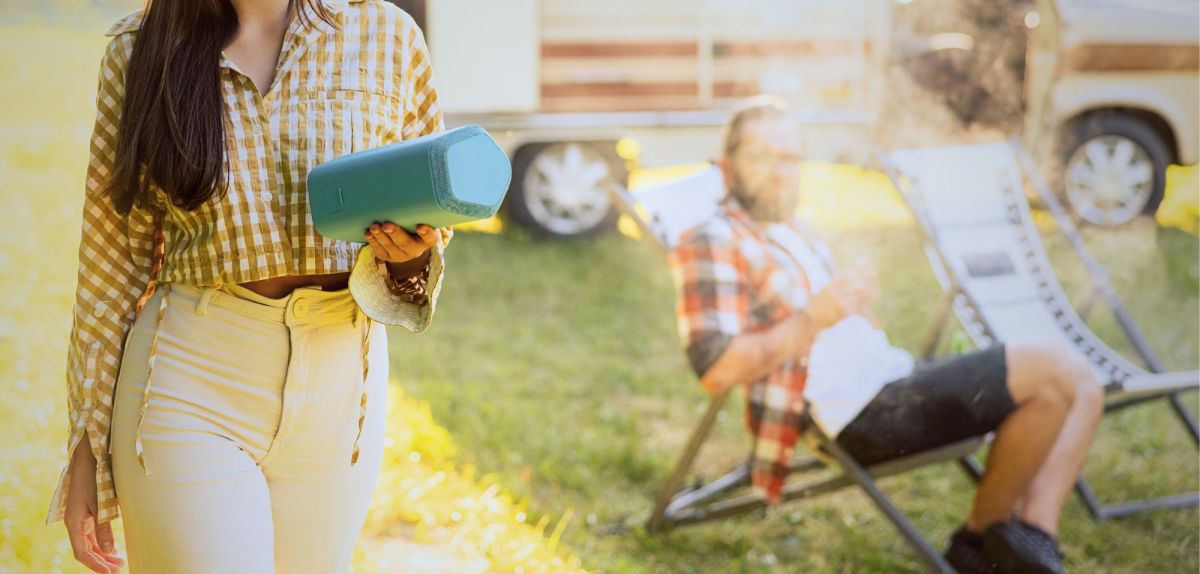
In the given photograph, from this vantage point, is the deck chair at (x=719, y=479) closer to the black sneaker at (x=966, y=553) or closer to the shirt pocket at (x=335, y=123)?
the black sneaker at (x=966, y=553)

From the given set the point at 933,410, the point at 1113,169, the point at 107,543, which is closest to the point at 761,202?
the point at 933,410

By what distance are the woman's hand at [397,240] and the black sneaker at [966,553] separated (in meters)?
1.86

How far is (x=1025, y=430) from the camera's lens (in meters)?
2.62

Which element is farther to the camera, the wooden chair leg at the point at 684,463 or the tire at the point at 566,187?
the tire at the point at 566,187

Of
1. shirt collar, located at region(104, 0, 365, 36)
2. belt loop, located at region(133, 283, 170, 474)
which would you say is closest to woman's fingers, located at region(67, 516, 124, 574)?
belt loop, located at region(133, 283, 170, 474)

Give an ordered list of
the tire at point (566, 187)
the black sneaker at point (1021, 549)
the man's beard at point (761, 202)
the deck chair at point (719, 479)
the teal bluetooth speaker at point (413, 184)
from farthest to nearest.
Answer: the tire at point (566, 187) < the man's beard at point (761, 202) < the deck chair at point (719, 479) < the black sneaker at point (1021, 549) < the teal bluetooth speaker at point (413, 184)

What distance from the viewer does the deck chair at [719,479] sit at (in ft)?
8.86

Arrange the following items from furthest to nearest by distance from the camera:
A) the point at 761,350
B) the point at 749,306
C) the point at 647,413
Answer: the point at 647,413, the point at 749,306, the point at 761,350

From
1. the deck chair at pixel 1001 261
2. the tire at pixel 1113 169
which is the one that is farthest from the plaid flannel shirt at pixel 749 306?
the tire at pixel 1113 169

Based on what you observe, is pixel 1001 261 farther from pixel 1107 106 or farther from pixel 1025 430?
pixel 1107 106

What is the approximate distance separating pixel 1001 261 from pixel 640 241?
1297 millimetres

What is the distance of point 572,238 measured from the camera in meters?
6.50

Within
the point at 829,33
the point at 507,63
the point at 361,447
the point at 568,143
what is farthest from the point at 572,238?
the point at 361,447

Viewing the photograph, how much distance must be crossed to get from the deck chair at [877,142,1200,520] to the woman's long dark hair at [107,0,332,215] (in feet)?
8.18
